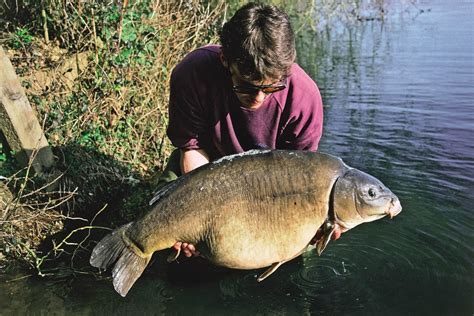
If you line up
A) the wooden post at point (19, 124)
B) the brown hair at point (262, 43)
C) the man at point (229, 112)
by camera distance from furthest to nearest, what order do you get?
the wooden post at point (19, 124)
the man at point (229, 112)
the brown hair at point (262, 43)

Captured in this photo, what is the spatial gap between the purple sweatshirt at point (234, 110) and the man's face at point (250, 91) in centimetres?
9

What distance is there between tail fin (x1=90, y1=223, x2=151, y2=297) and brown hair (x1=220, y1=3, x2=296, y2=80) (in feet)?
3.45

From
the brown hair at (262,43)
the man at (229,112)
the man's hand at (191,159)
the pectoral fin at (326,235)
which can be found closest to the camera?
the brown hair at (262,43)

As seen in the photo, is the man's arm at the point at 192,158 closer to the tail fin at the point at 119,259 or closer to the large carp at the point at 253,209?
the large carp at the point at 253,209

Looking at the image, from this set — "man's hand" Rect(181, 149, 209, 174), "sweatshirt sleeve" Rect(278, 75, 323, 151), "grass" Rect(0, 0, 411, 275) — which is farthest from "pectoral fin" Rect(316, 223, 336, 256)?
"grass" Rect(0, 0, 411, 275)

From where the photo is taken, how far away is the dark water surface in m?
3.38

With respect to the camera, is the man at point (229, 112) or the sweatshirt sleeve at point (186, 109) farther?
the sweatshirt sleeve at point (186, 109)

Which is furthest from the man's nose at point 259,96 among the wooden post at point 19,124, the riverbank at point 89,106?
the riverbank at point 89,106

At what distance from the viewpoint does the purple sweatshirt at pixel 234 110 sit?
3076 millimetres

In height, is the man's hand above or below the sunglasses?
below

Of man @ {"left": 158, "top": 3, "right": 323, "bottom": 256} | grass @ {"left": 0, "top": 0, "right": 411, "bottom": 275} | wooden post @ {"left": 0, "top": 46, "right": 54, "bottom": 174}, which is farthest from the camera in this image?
grass @ {"left": 0, "top": 0, "right": 411, "bottom": 275}

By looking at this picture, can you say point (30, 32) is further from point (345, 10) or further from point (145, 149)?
point (345, 10)

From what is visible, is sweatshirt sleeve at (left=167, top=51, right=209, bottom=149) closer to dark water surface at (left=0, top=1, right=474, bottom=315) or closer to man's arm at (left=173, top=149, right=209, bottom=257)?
man's arm at (left=173, top=149, right=209, bottom=257)

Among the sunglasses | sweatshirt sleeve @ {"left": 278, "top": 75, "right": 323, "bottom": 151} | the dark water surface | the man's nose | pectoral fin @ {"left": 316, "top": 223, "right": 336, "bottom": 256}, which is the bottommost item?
the dark water surface
